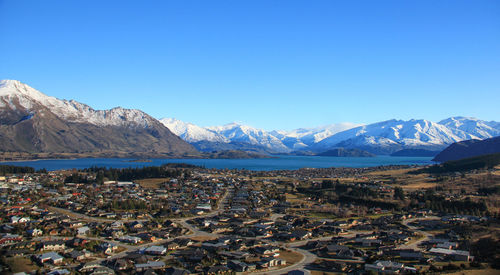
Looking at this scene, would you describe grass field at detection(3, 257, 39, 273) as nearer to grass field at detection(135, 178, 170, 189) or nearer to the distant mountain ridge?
grass field at detection(135, 178, 170, 189)

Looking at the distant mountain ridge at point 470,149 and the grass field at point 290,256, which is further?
the distant mountain ridge at point 470,149

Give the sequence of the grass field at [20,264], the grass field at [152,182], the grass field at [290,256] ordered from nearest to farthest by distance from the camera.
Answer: the grass field at [20,264] < the grass field at [290,256] < the grass field at [152,182]

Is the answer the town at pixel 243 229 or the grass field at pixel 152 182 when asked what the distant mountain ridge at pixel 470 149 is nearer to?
the town at pixel 243 229

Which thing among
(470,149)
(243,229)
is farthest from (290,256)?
(470,149)

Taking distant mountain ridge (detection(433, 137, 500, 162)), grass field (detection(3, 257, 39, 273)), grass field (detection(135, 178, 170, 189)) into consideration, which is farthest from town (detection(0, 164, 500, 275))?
distant mountain ridge (detection(433, 137, 500, 162))

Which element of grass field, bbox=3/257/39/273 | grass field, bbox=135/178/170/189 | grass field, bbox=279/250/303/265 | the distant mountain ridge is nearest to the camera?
grass field, bbox=3/257/39/273

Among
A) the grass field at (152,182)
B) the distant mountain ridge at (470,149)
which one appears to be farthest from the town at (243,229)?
the distant mountain ridge at (470,149)

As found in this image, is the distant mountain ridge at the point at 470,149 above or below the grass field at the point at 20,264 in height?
above

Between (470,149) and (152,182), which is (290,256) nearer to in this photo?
(152,182)

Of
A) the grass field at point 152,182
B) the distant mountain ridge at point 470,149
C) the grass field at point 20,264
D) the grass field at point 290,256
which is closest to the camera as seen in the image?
the grass field at point 20,264
